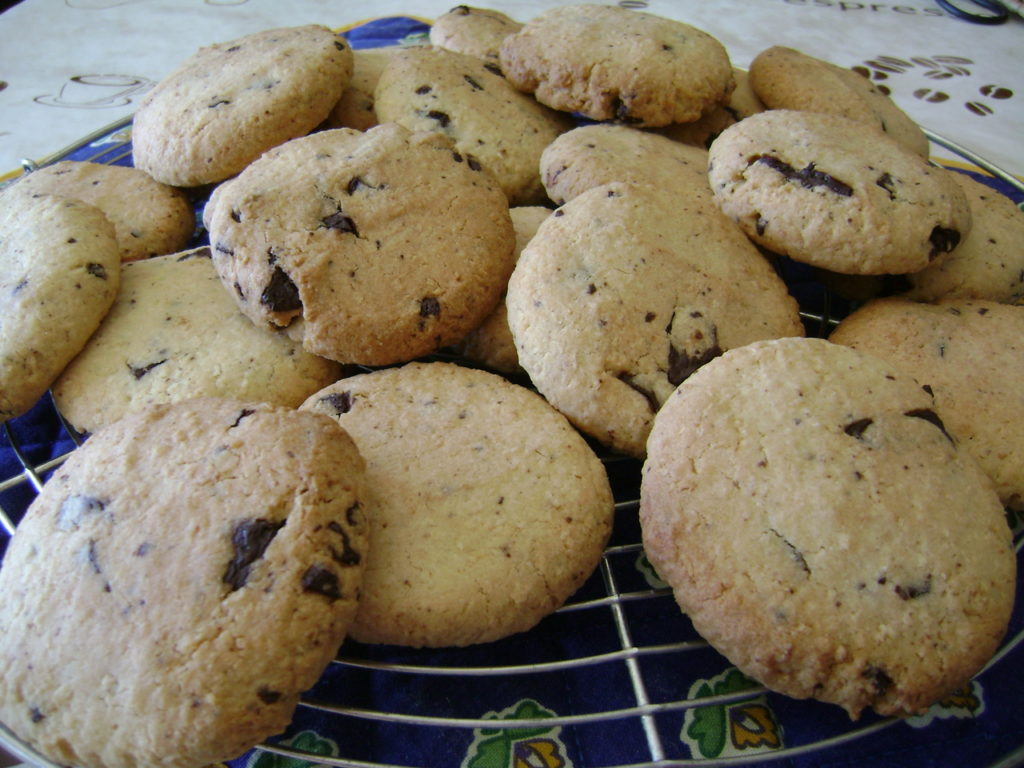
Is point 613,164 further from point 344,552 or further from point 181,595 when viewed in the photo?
point 181,595

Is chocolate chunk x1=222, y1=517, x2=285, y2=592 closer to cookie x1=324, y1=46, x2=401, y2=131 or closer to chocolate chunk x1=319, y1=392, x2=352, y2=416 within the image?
chocolate chunk x1=319, y1=392, x2=352, y2=416

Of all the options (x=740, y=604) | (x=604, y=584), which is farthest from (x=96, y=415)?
(x=740, y=604)

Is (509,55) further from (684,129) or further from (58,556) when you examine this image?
(58,556)

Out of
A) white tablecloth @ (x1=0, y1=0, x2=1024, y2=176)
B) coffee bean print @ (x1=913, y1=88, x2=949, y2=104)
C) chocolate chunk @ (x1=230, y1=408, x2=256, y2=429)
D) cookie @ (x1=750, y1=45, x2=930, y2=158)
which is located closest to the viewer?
chocolate chunk @ (x1=230, y1=408, x2=256, y2=429)

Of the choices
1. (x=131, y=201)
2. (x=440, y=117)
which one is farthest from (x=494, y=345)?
(x=131, y=201)

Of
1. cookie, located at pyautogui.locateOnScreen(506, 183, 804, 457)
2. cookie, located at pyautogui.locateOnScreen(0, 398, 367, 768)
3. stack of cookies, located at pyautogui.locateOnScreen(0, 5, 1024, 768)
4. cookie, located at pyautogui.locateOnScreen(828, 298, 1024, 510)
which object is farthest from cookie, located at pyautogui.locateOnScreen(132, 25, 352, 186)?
cookie, located at pyautogui.locateOnScreen(828, 298, 1024, 510)

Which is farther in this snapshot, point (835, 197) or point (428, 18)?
point (428, 18)

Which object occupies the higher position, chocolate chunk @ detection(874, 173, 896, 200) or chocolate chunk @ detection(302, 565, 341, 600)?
chocolate chunk @ detection(874, 173, 896, 200)
